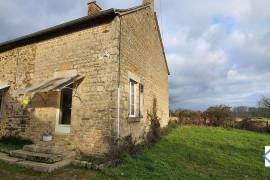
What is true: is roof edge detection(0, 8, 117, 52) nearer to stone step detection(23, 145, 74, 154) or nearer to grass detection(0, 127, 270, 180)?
stone step detection(23, 145, 74, 154)

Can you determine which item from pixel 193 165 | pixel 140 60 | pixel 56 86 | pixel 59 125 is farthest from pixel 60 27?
pixel 193 165

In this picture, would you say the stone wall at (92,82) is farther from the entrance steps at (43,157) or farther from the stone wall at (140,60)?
the entrance steps at (43,157)

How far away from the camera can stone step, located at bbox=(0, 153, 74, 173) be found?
7.01 metres

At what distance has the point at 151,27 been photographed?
46.9 feet

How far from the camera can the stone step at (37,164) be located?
23.0ft

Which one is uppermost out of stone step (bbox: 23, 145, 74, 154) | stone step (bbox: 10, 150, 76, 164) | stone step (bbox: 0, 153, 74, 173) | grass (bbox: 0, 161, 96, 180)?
stone step (bbox: 23, 145, 74, 154)

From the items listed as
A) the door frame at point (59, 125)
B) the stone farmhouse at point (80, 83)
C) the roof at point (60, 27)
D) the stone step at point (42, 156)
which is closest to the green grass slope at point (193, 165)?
the stone farmhouse at point (80, 83)

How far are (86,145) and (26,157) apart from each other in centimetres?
215

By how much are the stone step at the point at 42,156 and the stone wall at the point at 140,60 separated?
2.22 m

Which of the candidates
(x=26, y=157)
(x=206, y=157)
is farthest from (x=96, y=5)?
(x=206, y=157)

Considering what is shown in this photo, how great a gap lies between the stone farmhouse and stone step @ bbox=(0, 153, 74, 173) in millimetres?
491

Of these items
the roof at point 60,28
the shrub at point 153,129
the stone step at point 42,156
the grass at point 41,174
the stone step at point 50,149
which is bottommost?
the grass at point 41,174

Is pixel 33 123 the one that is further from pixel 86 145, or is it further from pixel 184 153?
pixel 184 153

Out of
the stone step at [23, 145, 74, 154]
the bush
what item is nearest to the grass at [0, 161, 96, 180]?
the stone step at [23, 145, 74, 154]
